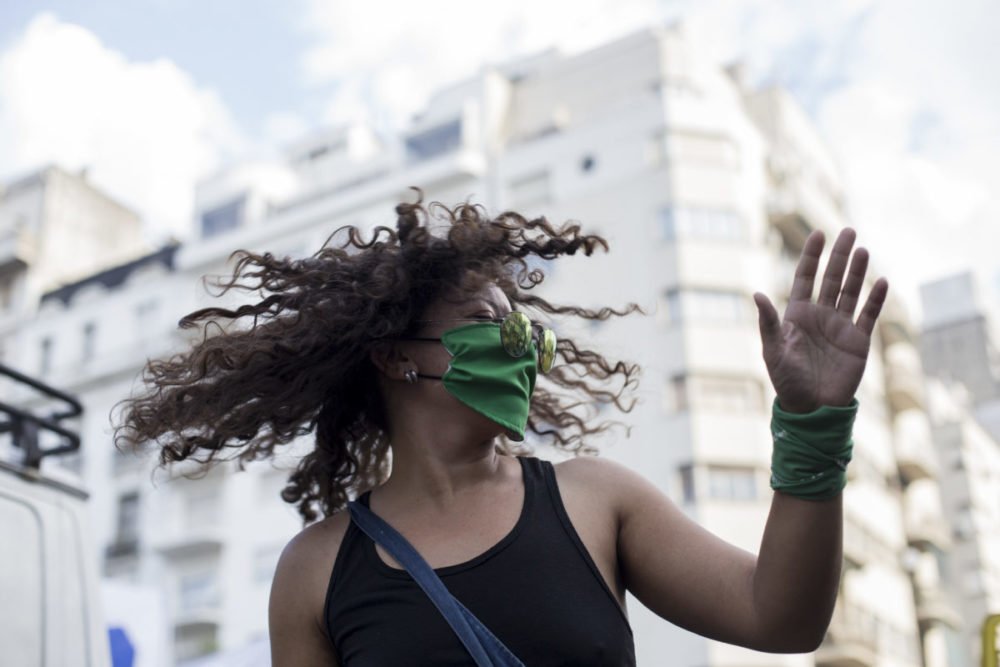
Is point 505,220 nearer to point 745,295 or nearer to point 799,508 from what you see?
point 799,508

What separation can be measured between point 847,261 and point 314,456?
1.50 meters

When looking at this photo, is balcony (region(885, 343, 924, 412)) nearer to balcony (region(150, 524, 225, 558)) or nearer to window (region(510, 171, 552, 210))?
window (region(510, 171, 552, 210))

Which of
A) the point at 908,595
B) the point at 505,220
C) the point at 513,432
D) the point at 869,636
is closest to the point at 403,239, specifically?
the point at 505,220

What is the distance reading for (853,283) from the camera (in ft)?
6.62

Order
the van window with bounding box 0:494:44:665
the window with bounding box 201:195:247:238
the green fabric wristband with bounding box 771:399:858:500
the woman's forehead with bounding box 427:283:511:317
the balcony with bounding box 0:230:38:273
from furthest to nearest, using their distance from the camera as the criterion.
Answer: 1. the balcony with bounding box 0:230:38:273
2. the window with bounding box 201:195:247:238
3. the van window with bounding box 0:494:44:665
4. the woman's forehead with bounding box 427:283:511:317
5. the green fabric wristband with bounding box 771:399:858:500

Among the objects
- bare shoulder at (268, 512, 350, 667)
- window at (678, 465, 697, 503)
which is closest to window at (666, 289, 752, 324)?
window at (678, 465, 697, 503)

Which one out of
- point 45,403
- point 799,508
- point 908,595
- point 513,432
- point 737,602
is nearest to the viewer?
point 799,508

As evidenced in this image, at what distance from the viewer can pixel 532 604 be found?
2.20m

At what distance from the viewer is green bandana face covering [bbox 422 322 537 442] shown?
248 cm

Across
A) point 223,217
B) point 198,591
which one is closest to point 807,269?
point 198,591

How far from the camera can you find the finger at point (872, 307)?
6.53ft

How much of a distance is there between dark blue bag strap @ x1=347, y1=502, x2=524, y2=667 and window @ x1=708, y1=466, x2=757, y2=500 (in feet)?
79.5

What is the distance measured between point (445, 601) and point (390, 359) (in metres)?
0.70

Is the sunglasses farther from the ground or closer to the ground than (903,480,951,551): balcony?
farther from the ground
